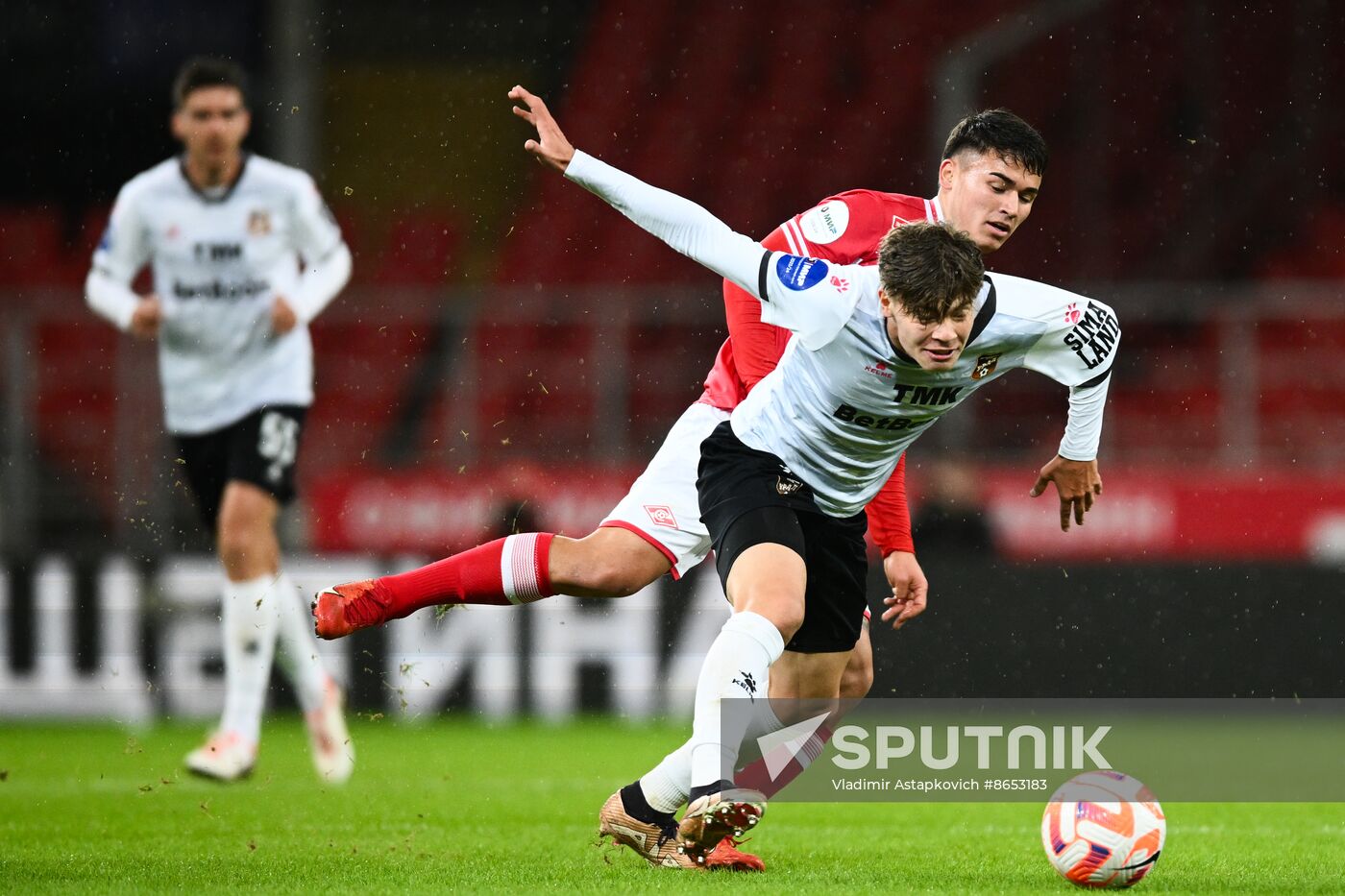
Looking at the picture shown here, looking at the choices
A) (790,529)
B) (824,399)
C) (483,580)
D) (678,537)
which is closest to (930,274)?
(824,399)

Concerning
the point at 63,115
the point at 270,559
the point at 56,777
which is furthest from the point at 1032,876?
the point at 63,115

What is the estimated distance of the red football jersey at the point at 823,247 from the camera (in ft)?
16.2

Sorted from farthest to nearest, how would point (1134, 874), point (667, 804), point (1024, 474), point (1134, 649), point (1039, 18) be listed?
point (1039, 18), point (1024, 474), point (1134, 649), point (667, 804), point (1134, 874)

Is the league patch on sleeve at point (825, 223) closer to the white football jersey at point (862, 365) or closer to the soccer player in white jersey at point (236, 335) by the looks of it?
the white football jersey at point (862, 365)

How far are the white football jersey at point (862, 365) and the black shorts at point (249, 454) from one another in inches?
112

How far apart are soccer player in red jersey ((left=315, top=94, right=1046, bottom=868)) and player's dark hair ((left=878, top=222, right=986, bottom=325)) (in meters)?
0.59

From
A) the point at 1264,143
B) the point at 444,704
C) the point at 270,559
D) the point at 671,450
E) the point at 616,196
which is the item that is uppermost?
the point at 1264,143

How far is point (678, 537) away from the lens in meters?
4.91

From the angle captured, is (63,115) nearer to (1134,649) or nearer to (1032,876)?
(1134,649)

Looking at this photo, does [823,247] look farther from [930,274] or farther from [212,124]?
[212,124]

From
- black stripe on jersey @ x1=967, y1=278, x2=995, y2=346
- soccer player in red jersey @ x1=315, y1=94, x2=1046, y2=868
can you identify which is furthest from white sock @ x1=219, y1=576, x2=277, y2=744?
black stripe on jersey @ x1=967, y1=278, x2=995, y2=346

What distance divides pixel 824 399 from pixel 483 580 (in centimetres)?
108

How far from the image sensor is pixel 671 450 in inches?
197

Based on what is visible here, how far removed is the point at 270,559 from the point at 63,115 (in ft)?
38.6
